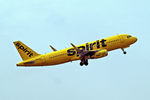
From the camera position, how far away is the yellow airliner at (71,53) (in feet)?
362

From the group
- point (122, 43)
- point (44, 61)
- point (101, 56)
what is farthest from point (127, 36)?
point (44, 61)

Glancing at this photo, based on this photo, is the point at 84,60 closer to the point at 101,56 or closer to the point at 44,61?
the point at 101,56

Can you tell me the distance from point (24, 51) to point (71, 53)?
1598cm

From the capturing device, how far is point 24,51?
11338 cm

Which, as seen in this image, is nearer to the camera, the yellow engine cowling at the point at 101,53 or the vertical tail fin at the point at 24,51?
the yellow engine cowling at the point at 101,53

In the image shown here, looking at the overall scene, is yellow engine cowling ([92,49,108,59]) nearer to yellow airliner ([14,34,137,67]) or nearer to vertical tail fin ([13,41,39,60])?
yellow airliner ([14,34,137,67])

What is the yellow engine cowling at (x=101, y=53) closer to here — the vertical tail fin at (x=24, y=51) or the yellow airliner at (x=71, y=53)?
the yellow airliner at (x=71, y=53)

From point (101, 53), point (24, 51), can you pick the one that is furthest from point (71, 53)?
point (24, 51)

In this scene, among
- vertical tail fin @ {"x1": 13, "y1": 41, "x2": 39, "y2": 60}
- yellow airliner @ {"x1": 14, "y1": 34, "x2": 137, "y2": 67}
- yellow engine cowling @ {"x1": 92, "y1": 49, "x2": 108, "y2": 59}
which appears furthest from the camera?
vertical tail fin @ {"x1": 13, "y1": 41, "x2": 39, "y2": 60}

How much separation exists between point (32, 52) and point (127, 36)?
33010mm

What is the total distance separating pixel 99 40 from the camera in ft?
372

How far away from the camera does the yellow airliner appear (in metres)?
110

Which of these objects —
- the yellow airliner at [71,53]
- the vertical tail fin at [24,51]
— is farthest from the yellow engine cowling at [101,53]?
the vertical tail fin at [24,51]

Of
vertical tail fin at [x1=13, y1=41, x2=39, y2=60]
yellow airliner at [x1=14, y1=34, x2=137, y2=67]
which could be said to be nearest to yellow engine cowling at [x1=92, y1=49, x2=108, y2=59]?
yellow airliner at [x1=14, y1=34, x2=137, y2=67]
